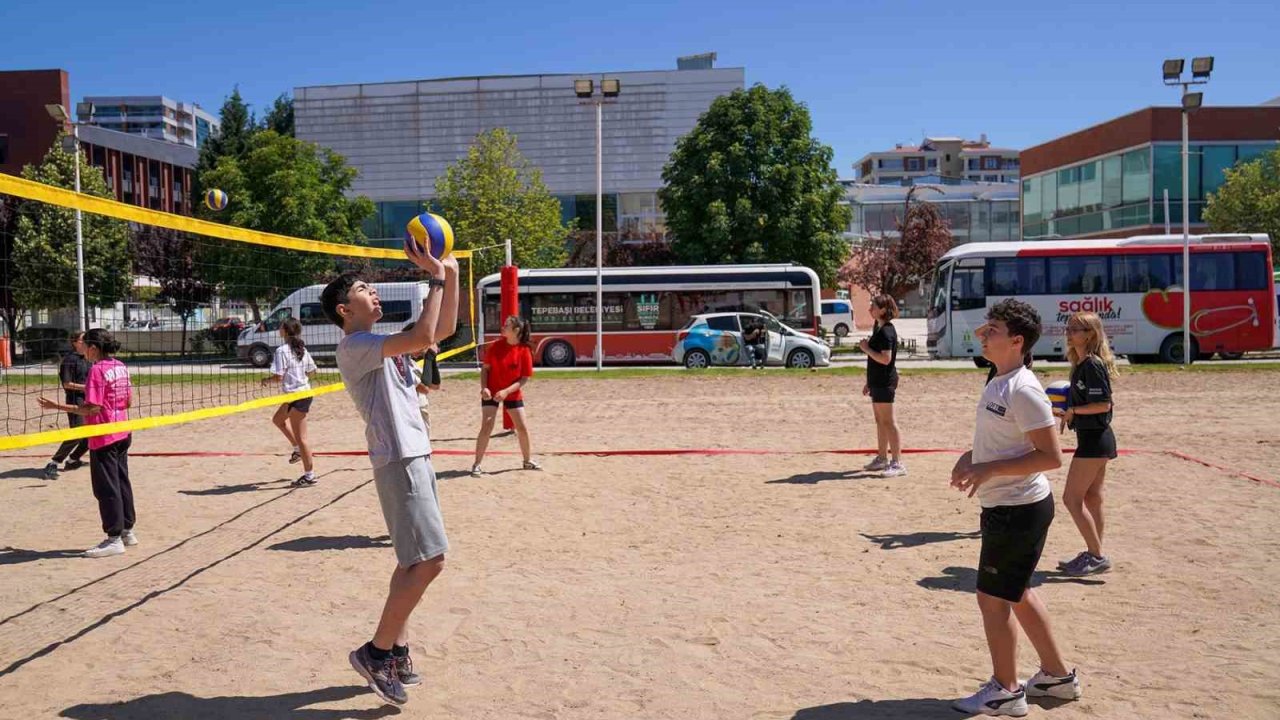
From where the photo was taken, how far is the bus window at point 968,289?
86.2 feet

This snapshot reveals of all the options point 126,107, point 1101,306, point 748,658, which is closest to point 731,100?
point 1101,306

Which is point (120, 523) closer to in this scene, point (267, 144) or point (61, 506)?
point (61, 506)

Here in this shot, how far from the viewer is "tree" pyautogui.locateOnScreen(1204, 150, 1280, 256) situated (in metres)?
35.2

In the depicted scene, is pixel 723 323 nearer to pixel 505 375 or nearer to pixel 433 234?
pixel 505 375

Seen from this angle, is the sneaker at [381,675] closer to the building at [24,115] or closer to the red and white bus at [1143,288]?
the red and white bus at [1143,288]

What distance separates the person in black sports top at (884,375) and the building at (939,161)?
104 meters

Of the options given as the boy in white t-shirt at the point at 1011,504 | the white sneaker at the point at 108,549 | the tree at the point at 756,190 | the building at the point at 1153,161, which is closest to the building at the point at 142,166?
the tree at the point at 756,190

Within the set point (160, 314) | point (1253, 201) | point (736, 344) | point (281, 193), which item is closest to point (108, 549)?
point (160, 314)

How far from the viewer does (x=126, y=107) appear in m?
130

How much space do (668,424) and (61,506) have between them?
799 centimetres

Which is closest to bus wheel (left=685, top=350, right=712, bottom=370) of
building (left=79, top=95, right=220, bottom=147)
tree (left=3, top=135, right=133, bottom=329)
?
tree (left=3, top=135, right=133, bottom=329)

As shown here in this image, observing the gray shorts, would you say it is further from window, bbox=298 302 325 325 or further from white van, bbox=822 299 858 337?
white van, bbox=822 299 858 337

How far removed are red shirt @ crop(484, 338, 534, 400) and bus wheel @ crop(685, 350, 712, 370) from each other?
16.2 m

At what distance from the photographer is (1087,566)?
244 inches
